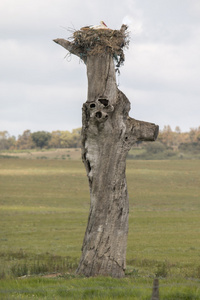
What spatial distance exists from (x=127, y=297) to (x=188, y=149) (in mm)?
123389

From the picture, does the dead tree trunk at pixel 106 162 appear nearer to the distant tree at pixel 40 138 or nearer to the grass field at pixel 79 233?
the grass field at pixel 79 233

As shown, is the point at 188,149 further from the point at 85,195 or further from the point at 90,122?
the point at 90,122

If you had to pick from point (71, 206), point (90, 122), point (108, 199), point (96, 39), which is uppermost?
point (96, 39)

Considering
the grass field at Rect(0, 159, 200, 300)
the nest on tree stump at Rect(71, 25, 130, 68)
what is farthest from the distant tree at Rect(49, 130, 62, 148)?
the nest on tree stump at Rect(71, 25, 130, 68)

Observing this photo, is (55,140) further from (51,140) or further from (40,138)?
A: (40,138)

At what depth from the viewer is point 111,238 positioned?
12781 mm

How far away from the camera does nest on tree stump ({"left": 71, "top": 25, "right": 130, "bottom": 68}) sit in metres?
13.1

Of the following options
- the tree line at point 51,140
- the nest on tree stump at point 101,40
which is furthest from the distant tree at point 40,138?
the nest on tree stump at point 101,40

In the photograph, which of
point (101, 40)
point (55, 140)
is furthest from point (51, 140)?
point (101, 40)

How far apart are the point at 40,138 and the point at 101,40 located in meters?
163

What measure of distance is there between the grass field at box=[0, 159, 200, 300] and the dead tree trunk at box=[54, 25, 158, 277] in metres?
0.77

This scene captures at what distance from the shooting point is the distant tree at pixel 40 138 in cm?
17625

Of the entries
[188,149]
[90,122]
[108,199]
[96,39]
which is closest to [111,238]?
[108,199]

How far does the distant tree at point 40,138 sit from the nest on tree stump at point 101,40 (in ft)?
535
